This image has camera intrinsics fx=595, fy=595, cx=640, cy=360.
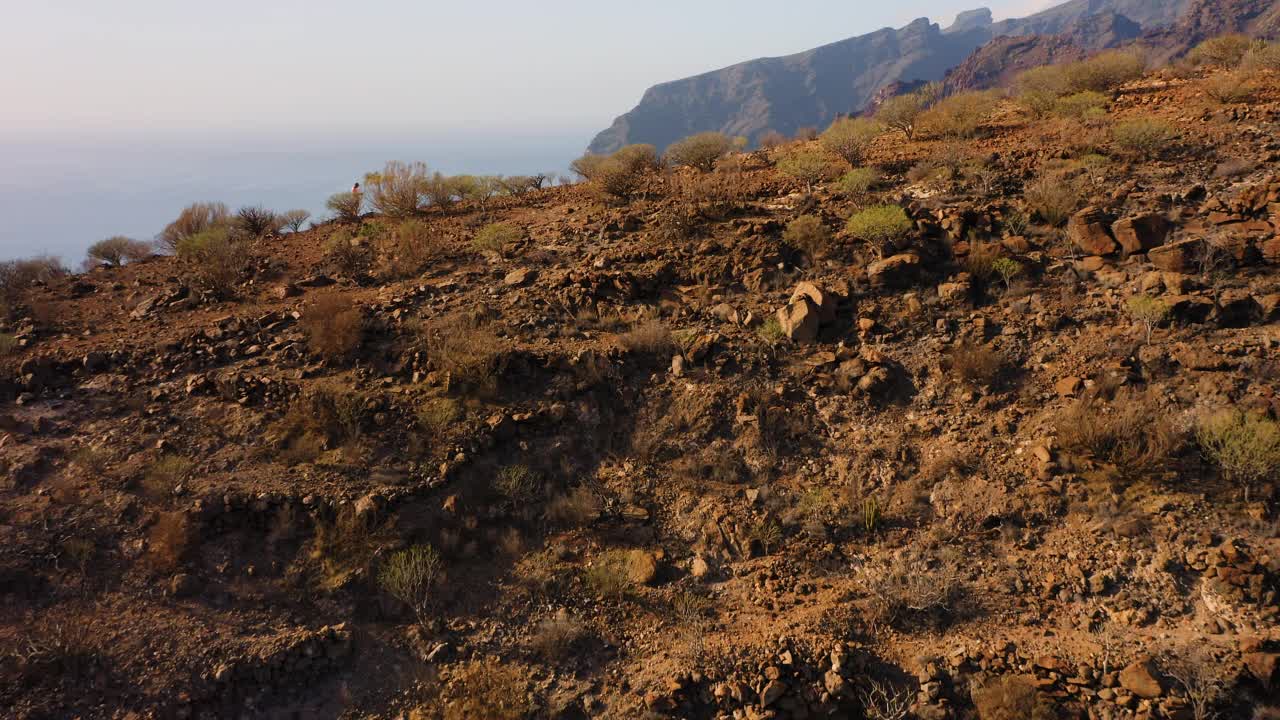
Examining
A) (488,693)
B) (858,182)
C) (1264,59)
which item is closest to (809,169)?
(858,182)

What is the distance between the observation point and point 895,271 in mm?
8914

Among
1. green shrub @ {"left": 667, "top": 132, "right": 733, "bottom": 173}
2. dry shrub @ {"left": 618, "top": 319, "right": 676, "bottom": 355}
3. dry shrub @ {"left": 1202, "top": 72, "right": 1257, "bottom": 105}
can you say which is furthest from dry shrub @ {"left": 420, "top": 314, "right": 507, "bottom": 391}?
dry shrub @ {"left": 1202, "top": 72, "right": 1257, "bottom": 105}

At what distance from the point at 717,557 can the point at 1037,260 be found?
6544mm

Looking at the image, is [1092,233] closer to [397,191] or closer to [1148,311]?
[1148,311]

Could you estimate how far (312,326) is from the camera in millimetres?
8461

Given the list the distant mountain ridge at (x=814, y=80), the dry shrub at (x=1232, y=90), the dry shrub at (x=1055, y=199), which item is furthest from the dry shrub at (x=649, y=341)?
the distant mountain ridge at (x=814, y=80)

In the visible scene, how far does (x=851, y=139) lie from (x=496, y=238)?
798 centimetres

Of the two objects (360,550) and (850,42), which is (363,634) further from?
(850,42)

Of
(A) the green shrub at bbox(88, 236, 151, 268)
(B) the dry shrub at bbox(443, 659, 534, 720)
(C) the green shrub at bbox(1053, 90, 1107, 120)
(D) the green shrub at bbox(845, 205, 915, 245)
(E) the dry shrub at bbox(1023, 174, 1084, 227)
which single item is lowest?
(B) the dry shrub at bbox(443, 659, 534, 720)

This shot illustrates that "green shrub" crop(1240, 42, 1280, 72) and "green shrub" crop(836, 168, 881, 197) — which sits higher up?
"green shrub" crop(1240, 42, 1280, 72)

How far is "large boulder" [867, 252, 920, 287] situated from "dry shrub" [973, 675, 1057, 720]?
5534 mm

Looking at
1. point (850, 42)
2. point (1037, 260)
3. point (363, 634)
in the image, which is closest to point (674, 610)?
point (363, 634)

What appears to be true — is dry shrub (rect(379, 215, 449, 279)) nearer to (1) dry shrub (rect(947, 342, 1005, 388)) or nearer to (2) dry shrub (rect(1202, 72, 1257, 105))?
(1) dry shrub (rect(947, 342, 1005, 388))

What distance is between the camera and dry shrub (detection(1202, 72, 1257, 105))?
471 inches
